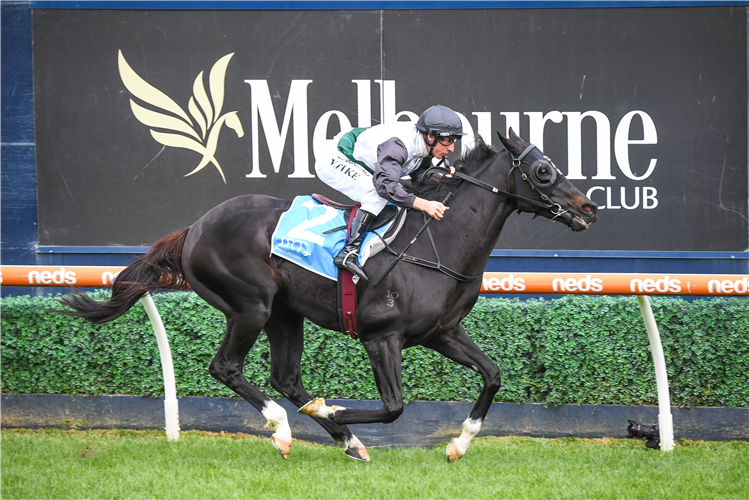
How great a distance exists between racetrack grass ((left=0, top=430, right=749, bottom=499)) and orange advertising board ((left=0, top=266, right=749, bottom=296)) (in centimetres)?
103

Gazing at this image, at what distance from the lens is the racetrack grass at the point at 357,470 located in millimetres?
4027

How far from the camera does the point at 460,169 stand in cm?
454

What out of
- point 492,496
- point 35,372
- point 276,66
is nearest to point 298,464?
point 492,496

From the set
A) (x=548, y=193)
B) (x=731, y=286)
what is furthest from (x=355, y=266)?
(x=731, y=286)

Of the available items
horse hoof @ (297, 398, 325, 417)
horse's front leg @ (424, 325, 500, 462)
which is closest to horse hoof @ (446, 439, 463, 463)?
horse's front leg @ (424, 325, 500, 462)

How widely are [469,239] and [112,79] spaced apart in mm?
3863

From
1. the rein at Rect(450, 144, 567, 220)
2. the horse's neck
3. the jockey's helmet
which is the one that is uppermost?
the jockey's helmet

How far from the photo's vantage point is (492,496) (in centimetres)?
394

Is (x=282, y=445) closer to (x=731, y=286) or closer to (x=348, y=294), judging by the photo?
(x=348, y=294)

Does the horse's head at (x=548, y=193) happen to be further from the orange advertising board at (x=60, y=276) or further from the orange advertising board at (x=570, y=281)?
the orange advertising board at (x=60, y=276)

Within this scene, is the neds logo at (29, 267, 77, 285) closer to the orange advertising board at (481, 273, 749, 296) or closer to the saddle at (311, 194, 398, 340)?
the saddle at (311, 194, 398, 340)

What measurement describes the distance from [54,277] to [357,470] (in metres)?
2.35

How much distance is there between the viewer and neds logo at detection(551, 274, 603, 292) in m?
4.75

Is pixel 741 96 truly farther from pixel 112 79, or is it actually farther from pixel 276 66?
pixel 112 79
